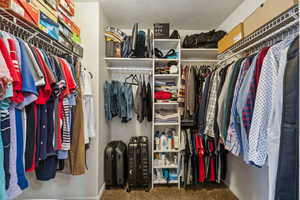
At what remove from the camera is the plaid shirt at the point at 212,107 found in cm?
151

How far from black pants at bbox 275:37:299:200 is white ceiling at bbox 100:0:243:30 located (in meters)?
1.57

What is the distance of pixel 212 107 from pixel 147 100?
0.96 meters

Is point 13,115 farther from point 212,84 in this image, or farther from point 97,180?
point 212,84

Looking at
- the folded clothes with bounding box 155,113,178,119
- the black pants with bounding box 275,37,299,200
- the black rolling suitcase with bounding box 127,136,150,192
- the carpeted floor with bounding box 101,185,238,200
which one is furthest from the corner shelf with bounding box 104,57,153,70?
the carpeted floor with bounding box 101,185,238,200

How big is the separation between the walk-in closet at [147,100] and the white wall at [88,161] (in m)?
0.01

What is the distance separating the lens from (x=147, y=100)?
2.21 meters

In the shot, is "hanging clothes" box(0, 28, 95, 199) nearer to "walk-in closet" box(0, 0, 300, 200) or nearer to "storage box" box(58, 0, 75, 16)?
"walk-in closet" box(0, 0, 300, 200)

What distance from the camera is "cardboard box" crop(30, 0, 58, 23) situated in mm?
999

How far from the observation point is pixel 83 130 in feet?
4.39

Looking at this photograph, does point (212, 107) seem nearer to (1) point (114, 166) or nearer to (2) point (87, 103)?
(2) point (87, 103)

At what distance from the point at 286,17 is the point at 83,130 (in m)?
1.72

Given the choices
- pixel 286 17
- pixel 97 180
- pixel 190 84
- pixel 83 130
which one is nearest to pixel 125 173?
pixel 97 180

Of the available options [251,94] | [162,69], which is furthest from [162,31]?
[251,94]

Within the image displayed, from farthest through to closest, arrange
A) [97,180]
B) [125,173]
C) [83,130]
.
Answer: [125,173]
[97,180]
[83,130]
